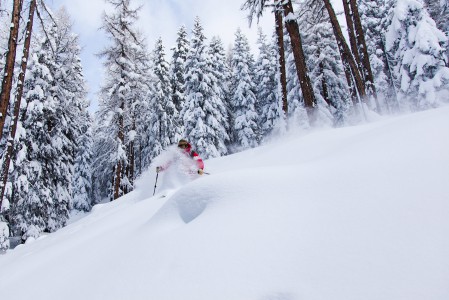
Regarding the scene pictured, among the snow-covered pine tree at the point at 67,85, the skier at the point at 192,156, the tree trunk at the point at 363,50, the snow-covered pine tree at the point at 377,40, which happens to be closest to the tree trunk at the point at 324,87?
the snow-covered pine tree at the point at 377,40

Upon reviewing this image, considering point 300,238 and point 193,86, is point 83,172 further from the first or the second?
point 300,238

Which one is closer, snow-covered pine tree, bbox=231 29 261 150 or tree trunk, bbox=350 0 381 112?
tree trunk, bbox=350 0 381 112

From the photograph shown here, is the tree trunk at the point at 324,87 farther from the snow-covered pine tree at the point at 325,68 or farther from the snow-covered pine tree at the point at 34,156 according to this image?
the snow-covered pine tree at the point at 34,156

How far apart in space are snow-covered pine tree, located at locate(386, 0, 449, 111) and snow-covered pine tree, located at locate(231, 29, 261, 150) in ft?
44.8

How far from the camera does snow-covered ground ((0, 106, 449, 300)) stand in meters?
1.76

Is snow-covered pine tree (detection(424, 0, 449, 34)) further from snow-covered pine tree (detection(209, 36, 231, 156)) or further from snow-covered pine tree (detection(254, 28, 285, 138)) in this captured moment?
snow-covered pine tree (detection(209, 36, 231, 156))

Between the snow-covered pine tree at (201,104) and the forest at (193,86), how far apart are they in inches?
3.6

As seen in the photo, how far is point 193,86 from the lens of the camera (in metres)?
26.6

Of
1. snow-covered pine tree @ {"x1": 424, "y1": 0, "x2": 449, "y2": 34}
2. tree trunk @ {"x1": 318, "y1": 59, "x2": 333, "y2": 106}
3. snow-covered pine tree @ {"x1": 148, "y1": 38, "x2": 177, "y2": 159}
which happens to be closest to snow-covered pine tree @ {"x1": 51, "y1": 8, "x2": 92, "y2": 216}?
snow-covered pine tree @ {"x1": 148, "y1": 38, "x2": 177, "y2": 159}

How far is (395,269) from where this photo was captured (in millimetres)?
1713

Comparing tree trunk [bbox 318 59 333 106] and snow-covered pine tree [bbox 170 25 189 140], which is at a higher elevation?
snow-covered pine tree [bbox 170 25 189 140]

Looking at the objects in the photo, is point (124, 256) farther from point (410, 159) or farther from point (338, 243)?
point (410, 159)

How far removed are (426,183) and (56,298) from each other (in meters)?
3.17

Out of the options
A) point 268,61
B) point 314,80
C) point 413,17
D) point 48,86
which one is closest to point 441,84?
point 413,17
